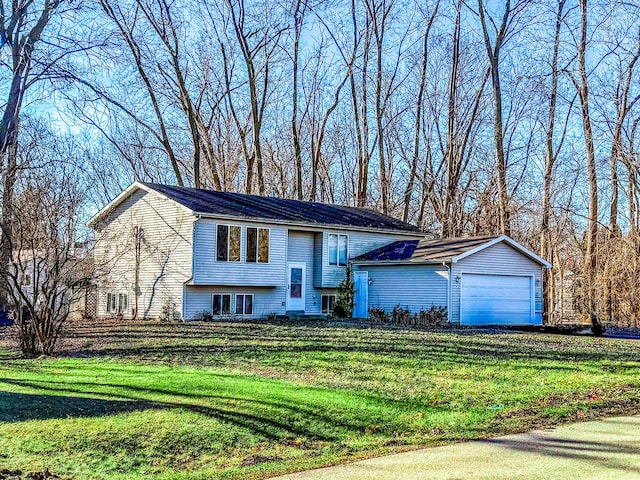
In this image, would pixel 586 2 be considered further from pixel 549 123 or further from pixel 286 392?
pixel 286 392

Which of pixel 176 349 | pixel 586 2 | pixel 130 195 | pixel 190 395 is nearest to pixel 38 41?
pixel 190 395

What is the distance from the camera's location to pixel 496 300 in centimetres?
2542

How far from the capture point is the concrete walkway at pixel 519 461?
613 centimetres

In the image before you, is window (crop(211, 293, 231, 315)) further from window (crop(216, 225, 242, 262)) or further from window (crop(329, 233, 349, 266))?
window (crop(329, 233, 349, 266))

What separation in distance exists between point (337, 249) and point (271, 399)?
1830cm

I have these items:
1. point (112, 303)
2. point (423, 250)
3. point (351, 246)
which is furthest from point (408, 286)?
point (112, 303)

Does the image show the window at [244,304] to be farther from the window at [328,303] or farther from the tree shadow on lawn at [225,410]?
the tree shadow on lawn at [225,410]

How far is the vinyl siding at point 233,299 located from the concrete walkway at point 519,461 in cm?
1703

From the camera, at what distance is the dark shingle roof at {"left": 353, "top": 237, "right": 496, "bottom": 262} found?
80.4 feet

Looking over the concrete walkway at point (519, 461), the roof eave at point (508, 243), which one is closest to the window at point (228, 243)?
the roof eave at point (508, 243)

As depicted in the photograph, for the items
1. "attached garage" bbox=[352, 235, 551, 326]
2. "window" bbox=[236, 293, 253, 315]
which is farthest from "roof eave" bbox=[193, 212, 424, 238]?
"window" bbox=[236, 293, 253, 315]

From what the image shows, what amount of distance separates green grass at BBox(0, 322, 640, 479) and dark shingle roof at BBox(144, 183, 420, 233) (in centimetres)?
886

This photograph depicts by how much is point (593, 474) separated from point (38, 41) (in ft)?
29.3

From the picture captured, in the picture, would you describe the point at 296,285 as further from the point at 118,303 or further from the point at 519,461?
the point at 519,461
